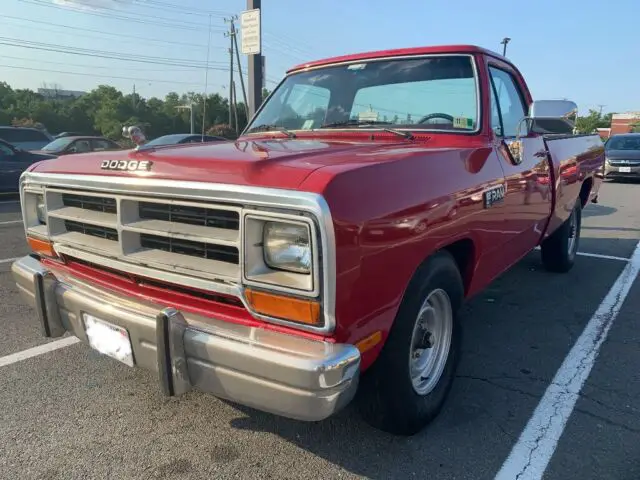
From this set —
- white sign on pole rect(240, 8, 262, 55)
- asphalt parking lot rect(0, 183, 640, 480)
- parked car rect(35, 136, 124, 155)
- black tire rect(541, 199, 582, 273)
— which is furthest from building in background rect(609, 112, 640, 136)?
asphalt parking lot rect(0, 183, 640, 480)

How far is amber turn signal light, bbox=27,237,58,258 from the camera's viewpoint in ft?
9.31

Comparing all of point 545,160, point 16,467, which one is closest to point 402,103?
point 545,160

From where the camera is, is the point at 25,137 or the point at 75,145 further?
the point at 25,137

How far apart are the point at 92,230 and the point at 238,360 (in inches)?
51.4

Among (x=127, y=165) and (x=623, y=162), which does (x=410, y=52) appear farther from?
(x=623, y=162)

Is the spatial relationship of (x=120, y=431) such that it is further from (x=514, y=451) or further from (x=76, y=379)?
(x=514, y=451)

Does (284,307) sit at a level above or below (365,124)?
below

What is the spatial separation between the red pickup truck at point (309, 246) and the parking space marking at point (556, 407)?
1.42 ft

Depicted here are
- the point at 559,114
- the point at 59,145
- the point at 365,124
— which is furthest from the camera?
the point at 59,145

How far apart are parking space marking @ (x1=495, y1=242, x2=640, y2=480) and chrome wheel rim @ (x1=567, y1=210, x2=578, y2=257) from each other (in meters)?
1.23

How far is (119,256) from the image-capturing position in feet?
7.73

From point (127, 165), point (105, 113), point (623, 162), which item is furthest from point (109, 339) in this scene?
point (105, 113)

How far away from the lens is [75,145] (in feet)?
41.8

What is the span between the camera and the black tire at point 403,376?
2.19m
